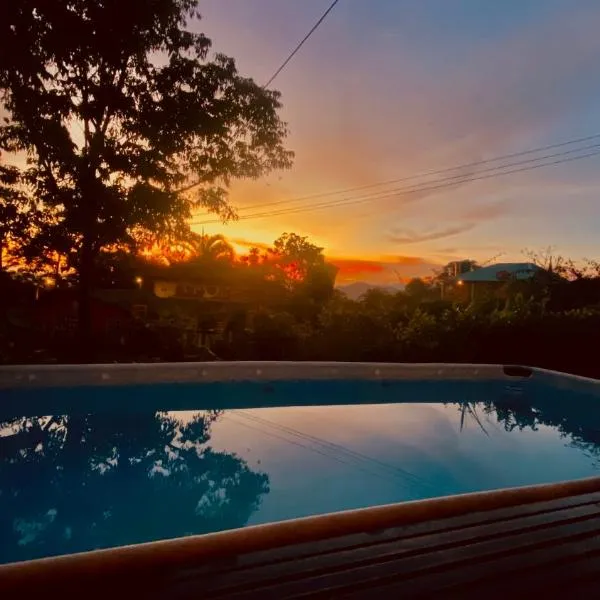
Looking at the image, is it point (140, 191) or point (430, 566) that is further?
point (140, 191)

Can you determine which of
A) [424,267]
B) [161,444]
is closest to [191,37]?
[161,444]

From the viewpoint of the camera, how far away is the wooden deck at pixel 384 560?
5.63 ft

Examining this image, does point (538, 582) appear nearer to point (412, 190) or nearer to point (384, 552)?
point (384, 552)

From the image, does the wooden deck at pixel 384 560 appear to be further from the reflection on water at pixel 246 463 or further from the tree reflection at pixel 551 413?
the tree reflection at pixel 551 413

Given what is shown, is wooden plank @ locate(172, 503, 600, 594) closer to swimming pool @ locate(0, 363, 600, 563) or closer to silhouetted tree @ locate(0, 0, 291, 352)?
swimming pool @ locate(0, 363, 600, 563)

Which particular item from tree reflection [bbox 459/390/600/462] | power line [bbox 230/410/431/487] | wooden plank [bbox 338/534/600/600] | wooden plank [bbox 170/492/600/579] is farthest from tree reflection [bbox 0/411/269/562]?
tree reflection [bbox 459/390/600/462]

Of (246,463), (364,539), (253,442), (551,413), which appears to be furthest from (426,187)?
(364,539)

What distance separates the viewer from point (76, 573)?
1.61 meters

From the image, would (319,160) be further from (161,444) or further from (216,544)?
(216,544)

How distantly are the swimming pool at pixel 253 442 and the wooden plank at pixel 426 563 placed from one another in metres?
2.58

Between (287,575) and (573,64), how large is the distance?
11.9 metres

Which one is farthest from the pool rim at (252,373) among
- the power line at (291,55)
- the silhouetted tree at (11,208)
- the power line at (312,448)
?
the power line at (291,55)

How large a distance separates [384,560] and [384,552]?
2.7 inches

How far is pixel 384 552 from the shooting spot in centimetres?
268
